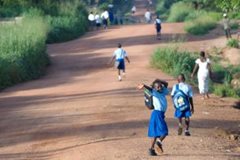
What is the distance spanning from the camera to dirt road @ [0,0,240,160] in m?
14.1

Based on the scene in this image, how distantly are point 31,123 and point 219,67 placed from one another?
14498mm

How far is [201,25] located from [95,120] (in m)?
31.2

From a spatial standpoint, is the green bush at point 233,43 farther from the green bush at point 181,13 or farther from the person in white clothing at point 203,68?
Answer: the green bush at point 181,13

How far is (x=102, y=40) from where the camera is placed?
142 ft

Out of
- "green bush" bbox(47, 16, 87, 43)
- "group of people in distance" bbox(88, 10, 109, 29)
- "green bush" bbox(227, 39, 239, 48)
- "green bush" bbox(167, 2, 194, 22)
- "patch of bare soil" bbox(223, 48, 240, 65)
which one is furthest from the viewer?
"green bush" bbox(167, 2, 194, 22)

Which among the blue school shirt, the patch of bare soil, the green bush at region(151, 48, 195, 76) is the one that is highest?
the blue school shirt

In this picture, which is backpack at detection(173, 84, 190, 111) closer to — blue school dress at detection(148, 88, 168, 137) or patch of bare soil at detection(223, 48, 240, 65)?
blue school dress at detection(148, 88, 168, 137)

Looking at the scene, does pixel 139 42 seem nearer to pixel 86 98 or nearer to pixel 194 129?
pixel 86 98

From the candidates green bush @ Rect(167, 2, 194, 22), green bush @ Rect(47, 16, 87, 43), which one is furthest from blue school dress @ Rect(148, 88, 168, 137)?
green bush @ Rect(167, 2, 194, 22)

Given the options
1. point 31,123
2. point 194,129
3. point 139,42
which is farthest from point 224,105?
point 139,42

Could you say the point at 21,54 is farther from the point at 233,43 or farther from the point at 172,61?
the point at 233,43

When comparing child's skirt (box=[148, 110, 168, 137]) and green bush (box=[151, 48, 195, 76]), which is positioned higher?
child's skirt (box=[148, 110, 168, 137])

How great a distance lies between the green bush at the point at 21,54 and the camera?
27.7 metres

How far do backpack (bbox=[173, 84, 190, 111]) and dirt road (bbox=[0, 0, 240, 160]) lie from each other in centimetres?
75
